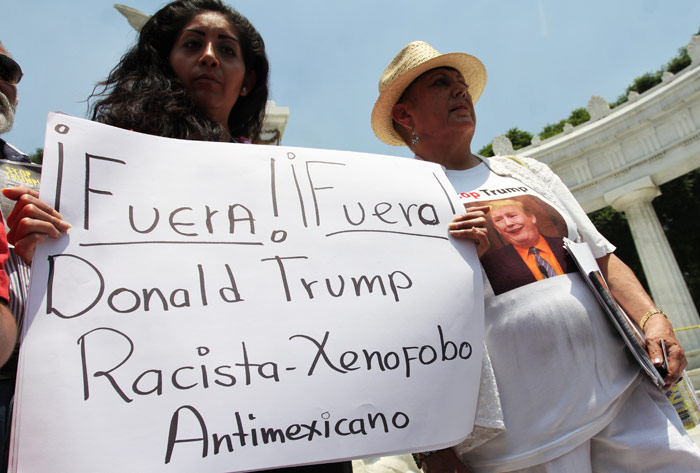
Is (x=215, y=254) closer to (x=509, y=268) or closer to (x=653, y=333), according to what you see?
(x=509, y=268)

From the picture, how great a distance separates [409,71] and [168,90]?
4.88 ft

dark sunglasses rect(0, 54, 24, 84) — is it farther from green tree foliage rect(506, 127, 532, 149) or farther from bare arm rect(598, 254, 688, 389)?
green tree foliage rect(506, 127, 532, 149)

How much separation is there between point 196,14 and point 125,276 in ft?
4.36

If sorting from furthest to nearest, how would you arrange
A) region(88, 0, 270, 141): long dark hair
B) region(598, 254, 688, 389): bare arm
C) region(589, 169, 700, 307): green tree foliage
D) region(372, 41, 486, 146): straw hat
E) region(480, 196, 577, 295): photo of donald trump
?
1. region(589, 169, 700, 307): green tree foliage
2. region(372, 41, 486, 146): straw hat
3. region(480, 196, 577, 295): photo of donald trump
4. region(598, 254, 688, 389): bare arm
5. region(88, 0, 270, 141): long dark hair

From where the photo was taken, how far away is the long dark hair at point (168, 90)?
1.82 meters

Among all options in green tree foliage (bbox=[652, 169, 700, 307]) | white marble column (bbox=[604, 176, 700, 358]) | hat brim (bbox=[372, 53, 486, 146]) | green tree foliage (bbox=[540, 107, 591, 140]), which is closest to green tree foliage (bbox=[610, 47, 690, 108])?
green tree foliage (bbox=[540, 107, 591, 140])

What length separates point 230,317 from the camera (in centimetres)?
142

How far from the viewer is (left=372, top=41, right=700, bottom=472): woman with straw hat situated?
2006mm

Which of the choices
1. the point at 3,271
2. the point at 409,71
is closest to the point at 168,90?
the point at 3,271

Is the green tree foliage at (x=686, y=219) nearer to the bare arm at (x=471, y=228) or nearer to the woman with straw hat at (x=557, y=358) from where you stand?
the woman with straw hat at (x=557, y=358)

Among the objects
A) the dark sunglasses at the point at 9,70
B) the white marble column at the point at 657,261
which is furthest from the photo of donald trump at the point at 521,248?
the white marble column at the point at 657,261

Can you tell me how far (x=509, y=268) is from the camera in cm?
225

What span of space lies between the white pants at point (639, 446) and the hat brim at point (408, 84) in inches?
77.7

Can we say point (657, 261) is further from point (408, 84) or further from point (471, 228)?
point (471, 228)
